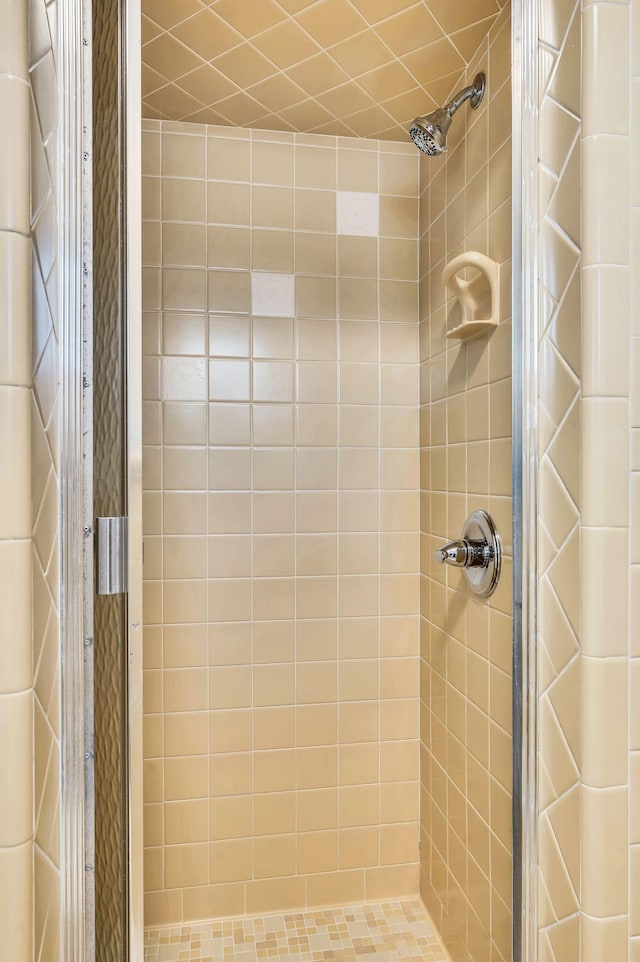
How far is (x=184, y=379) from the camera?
4.98ft

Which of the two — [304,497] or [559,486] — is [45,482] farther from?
[304,497]

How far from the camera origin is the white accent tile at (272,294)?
1555mm

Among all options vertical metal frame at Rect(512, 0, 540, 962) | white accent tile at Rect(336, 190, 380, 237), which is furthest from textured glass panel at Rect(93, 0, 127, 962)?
white accent tile at Rect(336, 190, 380, 237)

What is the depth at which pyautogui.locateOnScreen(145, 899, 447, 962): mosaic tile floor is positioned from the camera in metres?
1.41

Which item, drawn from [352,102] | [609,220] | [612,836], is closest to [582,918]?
[612,836]

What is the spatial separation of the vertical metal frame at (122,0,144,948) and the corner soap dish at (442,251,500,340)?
57 cm

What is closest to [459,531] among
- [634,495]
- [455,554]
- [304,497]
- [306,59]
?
[455,554]

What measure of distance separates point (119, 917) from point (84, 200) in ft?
2.99

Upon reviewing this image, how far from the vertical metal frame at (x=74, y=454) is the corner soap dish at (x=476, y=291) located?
24.8 inches

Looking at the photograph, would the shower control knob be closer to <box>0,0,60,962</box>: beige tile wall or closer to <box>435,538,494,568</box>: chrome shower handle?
<box>435,538,494,568</box>: chrome shower handle

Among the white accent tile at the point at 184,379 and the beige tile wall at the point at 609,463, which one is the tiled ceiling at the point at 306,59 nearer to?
the beige tile wall at the point at 609,463

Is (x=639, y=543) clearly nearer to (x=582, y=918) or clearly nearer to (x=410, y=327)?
(x=582, y=918)

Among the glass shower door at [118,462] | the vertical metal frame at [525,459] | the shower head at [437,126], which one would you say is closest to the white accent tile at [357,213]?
the shower head at [437,126]

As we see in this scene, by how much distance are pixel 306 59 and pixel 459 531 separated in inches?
41.3
